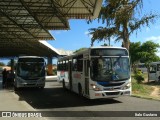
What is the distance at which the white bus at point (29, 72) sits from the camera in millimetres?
27281

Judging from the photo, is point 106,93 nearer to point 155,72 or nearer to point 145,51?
point 155,72

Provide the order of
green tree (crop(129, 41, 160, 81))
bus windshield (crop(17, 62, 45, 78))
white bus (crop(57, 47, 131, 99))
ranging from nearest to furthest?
white bus (crop(57, 47, 131, 99)) → bus windshield (crop(17, 62, 45, 78)) → green tree (crop(129, 41, 160, 81))

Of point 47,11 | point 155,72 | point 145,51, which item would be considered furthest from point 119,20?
point 145,51

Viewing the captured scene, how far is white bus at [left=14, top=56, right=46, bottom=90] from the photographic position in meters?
27.3

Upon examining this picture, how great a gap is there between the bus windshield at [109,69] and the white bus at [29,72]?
439 inches

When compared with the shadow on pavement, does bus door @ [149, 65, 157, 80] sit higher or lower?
higher

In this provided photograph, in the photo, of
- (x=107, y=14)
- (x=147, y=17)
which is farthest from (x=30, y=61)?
(x=147, y=17)

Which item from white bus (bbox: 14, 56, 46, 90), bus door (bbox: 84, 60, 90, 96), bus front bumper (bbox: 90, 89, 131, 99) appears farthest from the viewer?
white bus (bbox: 14, 56, 46, 90)

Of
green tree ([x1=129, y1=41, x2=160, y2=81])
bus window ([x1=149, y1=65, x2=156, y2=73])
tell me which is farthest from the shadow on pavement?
green tree ([x1=129, y1=41, x2=160, y2=81])

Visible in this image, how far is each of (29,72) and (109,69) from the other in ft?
38.3

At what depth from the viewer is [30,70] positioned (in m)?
Result: 27.6

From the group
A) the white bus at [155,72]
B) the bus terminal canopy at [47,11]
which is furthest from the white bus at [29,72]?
the white bus at [155,72]

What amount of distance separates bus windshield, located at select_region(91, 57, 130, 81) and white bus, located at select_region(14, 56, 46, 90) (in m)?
11.2

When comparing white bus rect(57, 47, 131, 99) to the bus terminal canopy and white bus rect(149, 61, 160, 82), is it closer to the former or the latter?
the bus terminal canopy
